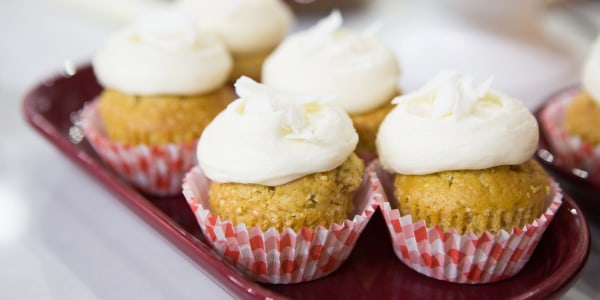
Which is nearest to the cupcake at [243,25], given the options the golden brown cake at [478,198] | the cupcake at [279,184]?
the cupcake at [279,184]

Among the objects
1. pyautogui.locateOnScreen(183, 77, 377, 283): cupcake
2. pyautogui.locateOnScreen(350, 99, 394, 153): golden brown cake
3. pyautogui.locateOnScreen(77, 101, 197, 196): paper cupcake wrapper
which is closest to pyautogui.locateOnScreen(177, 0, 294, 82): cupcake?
pyautogui.locateOnScreen(77, 101, 197, 196): paper cupcake wrapper

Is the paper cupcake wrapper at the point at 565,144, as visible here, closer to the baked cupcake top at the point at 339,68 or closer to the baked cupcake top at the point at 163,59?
the baked cupcake top at the point at 339,68

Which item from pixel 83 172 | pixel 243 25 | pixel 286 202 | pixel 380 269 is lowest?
pixel 380 269

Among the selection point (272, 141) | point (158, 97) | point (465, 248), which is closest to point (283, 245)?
point (272, 141)

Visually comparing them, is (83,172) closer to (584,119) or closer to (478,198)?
(478,198)

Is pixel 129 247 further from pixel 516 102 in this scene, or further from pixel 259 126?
pixel 516 102

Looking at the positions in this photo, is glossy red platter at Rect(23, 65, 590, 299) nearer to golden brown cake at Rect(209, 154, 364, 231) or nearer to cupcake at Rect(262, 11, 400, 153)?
golden brown cake at Rect(209, 154, 364, 231)
